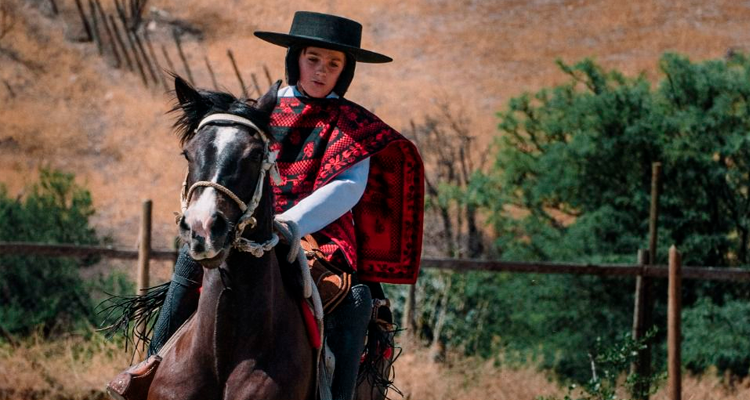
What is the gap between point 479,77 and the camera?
2639 centimetres

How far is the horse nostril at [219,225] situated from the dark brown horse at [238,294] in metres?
0.08

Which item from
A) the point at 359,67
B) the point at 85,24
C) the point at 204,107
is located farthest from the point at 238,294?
the point at 85,24

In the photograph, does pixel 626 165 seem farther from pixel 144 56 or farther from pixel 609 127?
pixel 144 56

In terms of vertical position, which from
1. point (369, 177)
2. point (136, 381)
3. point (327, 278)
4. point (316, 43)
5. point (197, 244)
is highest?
point (316, 43)

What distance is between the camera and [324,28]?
4.76 metres

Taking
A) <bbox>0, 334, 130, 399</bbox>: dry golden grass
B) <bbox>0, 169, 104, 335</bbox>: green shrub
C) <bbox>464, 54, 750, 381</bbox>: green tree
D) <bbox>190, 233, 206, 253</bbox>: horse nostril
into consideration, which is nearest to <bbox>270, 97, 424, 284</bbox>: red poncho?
<bbox>190, 233, 206, 253</bbox>: horse nostril

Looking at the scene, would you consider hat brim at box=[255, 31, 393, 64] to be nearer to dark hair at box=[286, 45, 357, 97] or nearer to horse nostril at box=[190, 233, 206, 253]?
dark hair at box=[286, 45, 357, 97]

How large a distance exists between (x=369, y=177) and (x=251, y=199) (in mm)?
1360

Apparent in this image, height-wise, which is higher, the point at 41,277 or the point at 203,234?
the point at 203,234

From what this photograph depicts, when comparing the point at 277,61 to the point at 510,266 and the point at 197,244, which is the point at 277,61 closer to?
the point at 510,266

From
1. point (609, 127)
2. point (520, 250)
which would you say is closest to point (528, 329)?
point (520, 250)

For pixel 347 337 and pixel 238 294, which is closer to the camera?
pixel 238 294

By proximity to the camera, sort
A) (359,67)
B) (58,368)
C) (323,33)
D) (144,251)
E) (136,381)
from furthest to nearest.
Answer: (359,67)
(58,368)
(144,251)
(323,33)
(136,381)

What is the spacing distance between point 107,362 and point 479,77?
17426mm
